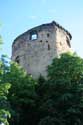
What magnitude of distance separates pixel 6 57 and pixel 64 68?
20.8 feet

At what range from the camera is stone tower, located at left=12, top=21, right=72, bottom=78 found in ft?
120

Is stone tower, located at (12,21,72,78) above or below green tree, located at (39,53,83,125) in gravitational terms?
above

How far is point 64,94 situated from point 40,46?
535 inches

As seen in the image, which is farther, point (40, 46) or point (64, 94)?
point (40, 46)

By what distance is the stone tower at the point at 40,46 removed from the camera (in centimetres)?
3669

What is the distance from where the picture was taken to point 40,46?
37.8 m

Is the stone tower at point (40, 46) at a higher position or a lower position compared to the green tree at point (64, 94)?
higher

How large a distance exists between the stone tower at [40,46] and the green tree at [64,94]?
302 inches

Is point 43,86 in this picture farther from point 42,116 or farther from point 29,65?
point 29,65

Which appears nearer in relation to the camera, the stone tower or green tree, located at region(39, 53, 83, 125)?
green tree, located at region(39, 53, 83, 125)

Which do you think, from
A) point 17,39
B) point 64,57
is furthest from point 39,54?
point 64,57

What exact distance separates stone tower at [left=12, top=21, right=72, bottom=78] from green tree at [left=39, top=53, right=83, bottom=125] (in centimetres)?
767

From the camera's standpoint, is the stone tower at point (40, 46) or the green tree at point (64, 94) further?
the stone tower at point (40, 46)

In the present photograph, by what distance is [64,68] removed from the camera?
92.0 ft
